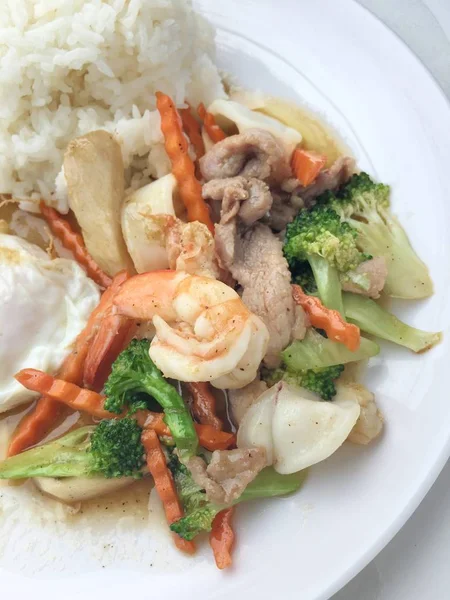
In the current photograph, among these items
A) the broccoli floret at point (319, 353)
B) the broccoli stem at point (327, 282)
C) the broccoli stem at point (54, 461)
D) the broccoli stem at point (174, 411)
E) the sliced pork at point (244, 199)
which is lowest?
the broccoli stem at point (54, 461)

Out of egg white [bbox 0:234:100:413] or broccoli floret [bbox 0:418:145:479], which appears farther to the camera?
egg white [bbox 0:234:100:413]

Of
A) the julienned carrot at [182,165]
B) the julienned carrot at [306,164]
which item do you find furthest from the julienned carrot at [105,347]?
the julienned carrot at [306,164]

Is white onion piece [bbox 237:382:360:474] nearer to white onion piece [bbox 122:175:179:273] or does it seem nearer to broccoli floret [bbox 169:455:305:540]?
broccoli floret [bbox 169:455:305:540]

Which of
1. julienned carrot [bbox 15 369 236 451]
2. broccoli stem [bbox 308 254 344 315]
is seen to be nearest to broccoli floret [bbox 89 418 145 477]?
julienned carrot [bbox 15 369 236 451]

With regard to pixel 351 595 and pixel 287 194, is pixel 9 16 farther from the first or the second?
pixel 351 595

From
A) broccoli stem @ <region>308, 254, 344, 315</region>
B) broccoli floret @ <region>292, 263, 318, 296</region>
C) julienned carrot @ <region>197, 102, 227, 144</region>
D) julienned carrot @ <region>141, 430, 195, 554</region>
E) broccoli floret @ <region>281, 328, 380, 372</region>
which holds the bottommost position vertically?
julienned carrot @ <region>141, 430, 195, 554</region>

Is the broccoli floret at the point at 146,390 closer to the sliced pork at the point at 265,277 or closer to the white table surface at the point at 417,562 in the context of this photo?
the sliced pork at the point at 265,277
